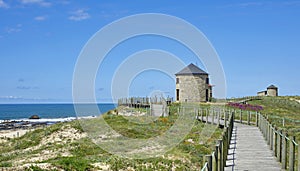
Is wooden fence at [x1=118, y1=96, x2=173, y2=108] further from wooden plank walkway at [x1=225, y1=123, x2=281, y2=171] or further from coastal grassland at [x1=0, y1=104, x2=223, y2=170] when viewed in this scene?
wooden plank walkway at [x1=225, y1=123, x2=281, y2=171]

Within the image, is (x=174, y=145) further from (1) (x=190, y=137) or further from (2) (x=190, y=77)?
(2) (x=190, y=77)

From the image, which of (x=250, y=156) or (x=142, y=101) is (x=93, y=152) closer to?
(x=250, y=156)

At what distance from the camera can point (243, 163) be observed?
12.8 metres

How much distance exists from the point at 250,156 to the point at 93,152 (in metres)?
8.59

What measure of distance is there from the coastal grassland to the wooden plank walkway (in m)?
1.95

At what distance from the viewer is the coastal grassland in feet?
51.4

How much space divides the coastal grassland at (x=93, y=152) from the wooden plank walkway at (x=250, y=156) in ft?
6.40

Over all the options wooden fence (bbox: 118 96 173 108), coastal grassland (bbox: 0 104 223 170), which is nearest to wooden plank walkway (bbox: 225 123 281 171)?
coastal grassland (bbox: 0 104 223 170)

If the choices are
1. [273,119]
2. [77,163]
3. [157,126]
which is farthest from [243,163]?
[273,119]

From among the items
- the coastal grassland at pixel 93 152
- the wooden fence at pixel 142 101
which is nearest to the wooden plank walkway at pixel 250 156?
the coastal grassland at pixel 93 152

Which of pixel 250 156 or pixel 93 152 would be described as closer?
pixel 250 156

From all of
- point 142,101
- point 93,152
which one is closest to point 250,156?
point 93,152

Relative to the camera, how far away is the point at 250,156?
557 inches

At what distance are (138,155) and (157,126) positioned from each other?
11330 millimetres
